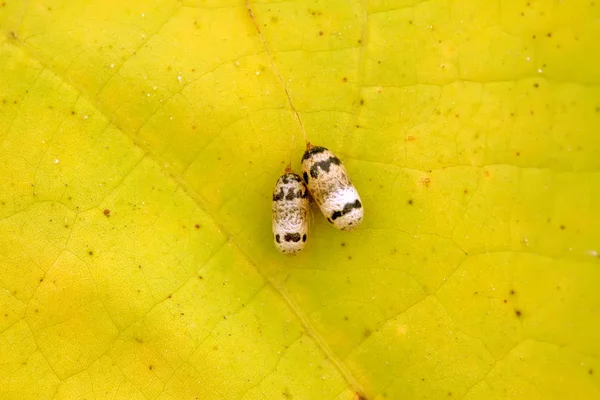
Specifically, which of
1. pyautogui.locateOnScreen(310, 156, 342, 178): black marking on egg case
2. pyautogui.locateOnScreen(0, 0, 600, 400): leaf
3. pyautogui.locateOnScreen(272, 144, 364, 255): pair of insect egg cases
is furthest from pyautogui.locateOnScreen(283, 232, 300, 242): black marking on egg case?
pyautogui.locateOnScreen(310, 156, 342, 178): black marking on egg case

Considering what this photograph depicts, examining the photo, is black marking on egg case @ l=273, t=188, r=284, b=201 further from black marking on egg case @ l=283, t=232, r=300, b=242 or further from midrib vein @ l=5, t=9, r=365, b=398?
midrib vein @ l=5, t=9, r=365, b=398

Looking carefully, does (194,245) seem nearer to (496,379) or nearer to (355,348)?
(355,348)

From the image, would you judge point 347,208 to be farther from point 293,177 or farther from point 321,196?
point 293,177

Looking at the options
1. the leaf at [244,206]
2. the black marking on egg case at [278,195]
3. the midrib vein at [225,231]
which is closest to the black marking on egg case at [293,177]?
the black marking on egg case at [278,195]

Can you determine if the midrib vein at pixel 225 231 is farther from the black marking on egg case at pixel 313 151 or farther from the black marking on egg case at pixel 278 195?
the black marking on egg case at pixel 313 151

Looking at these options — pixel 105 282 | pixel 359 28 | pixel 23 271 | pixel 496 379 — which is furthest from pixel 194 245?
pixel 496 379

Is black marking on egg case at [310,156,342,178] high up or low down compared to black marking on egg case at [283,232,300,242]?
up
